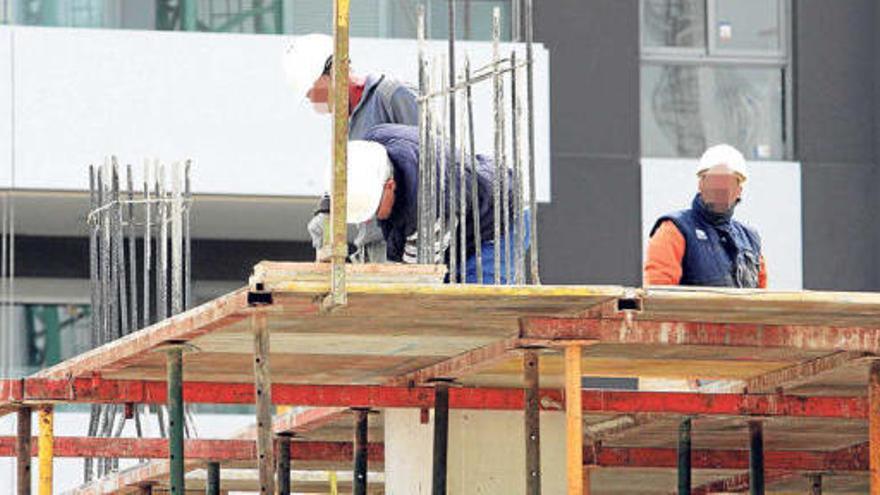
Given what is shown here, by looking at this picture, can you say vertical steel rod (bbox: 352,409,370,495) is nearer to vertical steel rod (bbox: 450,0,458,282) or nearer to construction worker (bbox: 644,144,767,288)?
vertical steel rod (bbox: 450,0,458,282)

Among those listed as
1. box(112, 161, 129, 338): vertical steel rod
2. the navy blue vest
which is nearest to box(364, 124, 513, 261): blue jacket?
the navy blue vest

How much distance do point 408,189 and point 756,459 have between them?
8.78 feet

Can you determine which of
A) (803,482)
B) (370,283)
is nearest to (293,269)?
(370,283)

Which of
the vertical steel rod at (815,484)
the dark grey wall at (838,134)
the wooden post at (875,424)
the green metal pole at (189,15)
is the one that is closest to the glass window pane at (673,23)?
the dark grey wall at (838,134)

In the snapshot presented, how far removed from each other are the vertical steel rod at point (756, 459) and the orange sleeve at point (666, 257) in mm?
841

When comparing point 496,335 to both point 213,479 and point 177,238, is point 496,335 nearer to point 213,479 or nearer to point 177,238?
point 177,238

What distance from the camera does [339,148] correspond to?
12883mm

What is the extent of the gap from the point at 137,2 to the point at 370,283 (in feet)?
46.7

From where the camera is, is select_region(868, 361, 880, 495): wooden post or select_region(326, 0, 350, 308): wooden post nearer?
select_region(326, 0, 350, 308): wooden post

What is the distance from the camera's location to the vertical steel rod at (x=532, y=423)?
1421 centimetres

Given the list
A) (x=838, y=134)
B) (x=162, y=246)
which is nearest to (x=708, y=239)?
(x=162, y=246)

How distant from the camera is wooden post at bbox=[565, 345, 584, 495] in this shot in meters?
13.6

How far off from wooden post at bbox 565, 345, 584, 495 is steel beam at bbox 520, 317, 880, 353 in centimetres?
16

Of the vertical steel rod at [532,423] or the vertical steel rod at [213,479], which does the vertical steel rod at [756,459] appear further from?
the vertical steel rod at [213,479]
